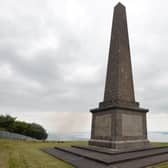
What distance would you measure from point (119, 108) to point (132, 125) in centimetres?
150

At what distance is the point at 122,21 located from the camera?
11.7 m

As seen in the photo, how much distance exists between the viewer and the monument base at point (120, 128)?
352 inches

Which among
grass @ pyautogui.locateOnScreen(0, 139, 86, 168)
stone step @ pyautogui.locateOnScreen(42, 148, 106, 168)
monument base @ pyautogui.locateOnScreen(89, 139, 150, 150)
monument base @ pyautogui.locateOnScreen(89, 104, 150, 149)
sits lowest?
grass @ pyautogui.locateOnScreen(0, 139, 86, 168)

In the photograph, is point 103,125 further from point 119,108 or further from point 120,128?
point 119,108

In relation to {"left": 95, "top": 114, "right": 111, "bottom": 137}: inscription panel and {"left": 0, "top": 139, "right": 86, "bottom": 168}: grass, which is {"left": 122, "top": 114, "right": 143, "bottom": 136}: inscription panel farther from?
{"left": 0, "top": 139, "right": 86, "bottom": 168}: grass

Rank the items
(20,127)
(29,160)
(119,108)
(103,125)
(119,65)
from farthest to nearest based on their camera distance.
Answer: (20,127) < (119,65) < (103,125) < (119,108) < (29,160)

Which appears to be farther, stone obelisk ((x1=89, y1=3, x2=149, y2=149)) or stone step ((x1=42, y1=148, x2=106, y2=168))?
stone obelisk ((x1=89, y1=3, x2=149, y2=149))

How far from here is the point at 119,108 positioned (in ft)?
30.4

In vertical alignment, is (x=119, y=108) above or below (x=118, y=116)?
above

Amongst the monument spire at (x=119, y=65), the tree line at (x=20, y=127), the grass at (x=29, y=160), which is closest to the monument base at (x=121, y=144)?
the monument spire at (x=119, y=65)

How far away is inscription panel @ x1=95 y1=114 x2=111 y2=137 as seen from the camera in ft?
31.1

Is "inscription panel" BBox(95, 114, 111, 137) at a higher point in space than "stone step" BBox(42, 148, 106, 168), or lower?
higher

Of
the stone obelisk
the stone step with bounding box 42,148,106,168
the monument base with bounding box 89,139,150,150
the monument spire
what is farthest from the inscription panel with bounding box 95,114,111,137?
the stone step with bounding box 42,148,106,168

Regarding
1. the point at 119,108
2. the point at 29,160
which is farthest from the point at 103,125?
the point at 29,160
